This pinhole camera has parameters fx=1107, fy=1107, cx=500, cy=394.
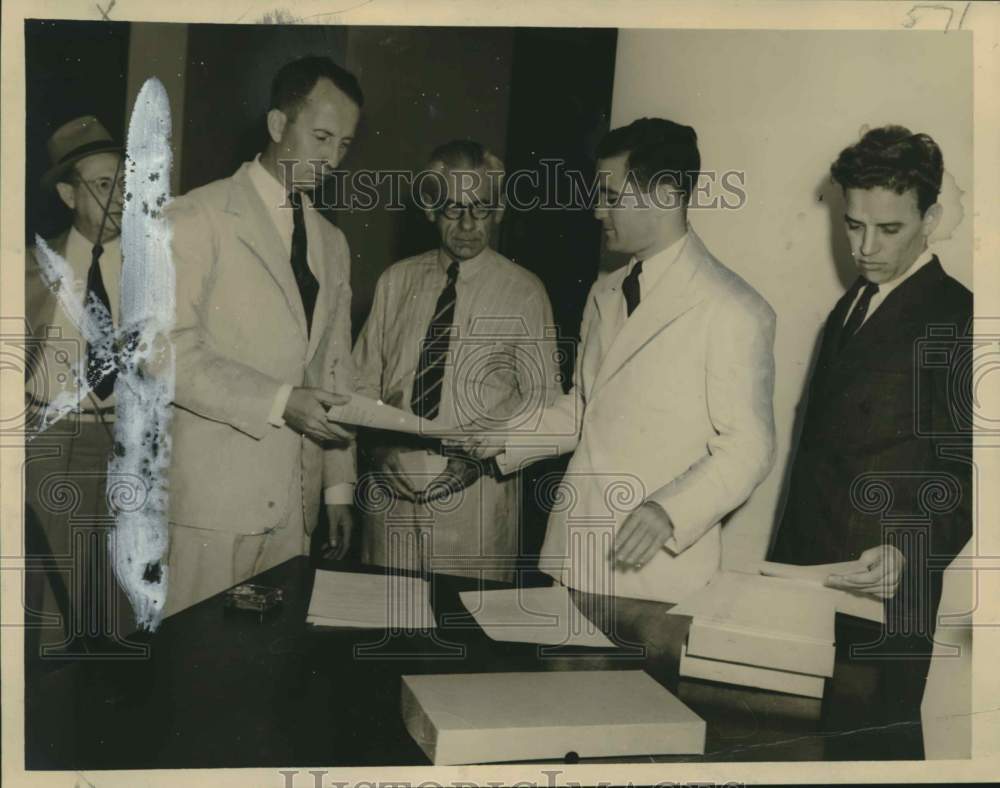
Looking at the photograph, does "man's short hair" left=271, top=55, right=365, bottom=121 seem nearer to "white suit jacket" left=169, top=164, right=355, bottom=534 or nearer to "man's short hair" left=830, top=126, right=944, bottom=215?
"white suit jacket" left=169, top=164, right=355, bottom=534

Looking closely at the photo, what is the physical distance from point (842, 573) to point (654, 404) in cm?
56

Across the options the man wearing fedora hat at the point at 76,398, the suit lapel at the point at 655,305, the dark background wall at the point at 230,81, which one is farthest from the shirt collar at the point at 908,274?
the man wearing fedora hat at the point at 76,398

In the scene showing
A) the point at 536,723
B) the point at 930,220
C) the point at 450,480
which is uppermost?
the point at 930,220

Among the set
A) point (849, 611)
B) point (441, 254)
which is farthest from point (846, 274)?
point (441, 254)

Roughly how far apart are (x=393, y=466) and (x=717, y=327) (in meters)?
0.76

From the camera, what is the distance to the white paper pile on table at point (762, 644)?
2.16 meters

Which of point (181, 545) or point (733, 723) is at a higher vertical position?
point (181, 545)

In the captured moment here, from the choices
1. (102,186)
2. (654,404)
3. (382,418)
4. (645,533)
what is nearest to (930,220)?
(654,404)

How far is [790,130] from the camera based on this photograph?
7.92 feet

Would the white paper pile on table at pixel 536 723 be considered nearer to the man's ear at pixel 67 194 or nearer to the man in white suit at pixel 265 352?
the man in white suit at pixel 265 352

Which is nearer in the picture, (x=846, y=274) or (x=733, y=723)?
(x=733, y=723)

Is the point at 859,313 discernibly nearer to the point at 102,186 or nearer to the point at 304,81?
the point at 304,81

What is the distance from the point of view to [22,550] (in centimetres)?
235

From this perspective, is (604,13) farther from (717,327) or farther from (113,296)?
(113,296)
